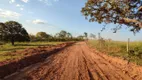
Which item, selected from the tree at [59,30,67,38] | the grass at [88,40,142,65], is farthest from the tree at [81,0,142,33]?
the tree at [59,30,67,38]

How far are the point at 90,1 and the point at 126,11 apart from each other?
4.03 m

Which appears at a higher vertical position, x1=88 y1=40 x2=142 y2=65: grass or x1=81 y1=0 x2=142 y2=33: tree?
x1=81 y1=0 x2=142 y2=33: tree

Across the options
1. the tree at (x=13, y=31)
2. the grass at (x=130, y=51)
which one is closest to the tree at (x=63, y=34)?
the tree at (x=13, y=31)

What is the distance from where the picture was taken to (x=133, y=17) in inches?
758

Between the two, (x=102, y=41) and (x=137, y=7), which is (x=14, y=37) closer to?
(x=102, y=41)

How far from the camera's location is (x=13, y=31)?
46.7 metres

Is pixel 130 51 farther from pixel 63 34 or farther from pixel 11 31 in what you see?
pixel 63 34

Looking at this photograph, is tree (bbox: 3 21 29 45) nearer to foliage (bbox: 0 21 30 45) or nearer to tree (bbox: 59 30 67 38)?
→ foliage (bbox: 0 21 30 45)

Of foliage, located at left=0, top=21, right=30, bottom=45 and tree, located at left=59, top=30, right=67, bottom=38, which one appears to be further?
tree, located at left=59, top=30, right=67, bottom=38

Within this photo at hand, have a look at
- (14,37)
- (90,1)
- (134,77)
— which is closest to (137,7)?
(90,1)

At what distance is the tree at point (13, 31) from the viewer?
45.7 meters

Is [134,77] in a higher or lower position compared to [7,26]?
lower

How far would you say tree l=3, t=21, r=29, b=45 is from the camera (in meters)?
45.7

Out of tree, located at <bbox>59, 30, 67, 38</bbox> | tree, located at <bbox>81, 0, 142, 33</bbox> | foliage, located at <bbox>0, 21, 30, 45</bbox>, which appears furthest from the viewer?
tree, located at <bbox>59, 30, 67, 38</bbox>
